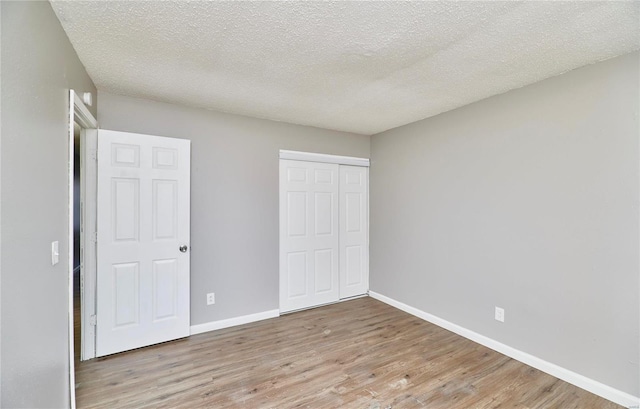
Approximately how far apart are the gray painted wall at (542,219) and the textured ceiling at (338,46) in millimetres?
292

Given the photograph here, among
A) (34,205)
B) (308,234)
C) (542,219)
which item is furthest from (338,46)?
(308,234)

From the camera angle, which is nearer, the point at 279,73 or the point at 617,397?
the point at 617,397

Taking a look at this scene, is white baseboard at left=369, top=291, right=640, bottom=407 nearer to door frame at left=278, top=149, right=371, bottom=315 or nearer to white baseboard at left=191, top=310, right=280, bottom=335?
door frame at left=278, top=149, right=371, bottom=315

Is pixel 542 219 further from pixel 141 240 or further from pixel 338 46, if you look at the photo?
pixel 141 240

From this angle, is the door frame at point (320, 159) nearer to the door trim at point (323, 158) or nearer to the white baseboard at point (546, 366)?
the door trim at point (323, 158)

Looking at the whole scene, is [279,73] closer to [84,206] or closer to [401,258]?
[84,206]

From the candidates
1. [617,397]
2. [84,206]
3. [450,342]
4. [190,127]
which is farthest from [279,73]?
[617,397]

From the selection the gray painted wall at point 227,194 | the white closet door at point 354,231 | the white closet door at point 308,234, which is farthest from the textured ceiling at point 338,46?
the white closet door at point 354,231

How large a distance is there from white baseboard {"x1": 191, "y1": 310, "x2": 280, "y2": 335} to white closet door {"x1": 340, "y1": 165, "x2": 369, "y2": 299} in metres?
1.13

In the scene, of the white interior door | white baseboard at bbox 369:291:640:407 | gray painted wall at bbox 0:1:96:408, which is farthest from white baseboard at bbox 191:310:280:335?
white baseboard at bbox 369:291:640:407

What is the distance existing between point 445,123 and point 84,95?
11.2ft

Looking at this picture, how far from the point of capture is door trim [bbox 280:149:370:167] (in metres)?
3.60

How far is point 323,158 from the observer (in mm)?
3852

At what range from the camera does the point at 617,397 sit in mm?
1958
